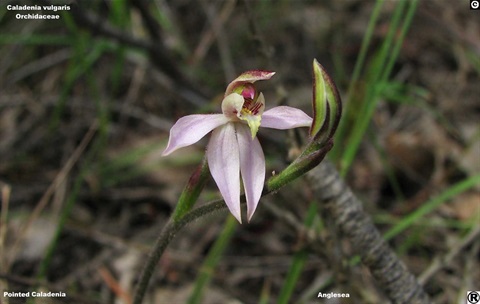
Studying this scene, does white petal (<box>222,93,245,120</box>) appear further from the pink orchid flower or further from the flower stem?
the flower stem

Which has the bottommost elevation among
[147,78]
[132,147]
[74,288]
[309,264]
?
[309,264]

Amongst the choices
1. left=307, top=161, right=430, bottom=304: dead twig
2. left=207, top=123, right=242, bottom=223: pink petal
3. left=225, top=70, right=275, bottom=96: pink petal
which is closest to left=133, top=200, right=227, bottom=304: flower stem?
left=207, top=123, right=242, bottom=223: pink petal

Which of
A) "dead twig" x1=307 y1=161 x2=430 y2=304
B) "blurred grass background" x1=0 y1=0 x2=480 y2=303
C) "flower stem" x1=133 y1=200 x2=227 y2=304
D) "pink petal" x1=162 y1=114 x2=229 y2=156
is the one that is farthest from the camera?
"blurred grass background" x1=0 y1=0 x2=480 y2=303

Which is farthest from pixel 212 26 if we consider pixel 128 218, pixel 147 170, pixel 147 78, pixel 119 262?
pixel 119 262

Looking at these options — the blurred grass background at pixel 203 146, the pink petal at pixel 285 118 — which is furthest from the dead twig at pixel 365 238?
the pink petal at pixel 285 118

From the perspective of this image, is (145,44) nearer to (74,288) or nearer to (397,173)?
(74,288)
